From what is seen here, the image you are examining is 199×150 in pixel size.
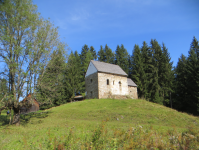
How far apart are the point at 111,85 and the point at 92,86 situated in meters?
4.05

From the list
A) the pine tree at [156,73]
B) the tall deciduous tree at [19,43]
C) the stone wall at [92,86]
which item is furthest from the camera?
the pine tree at [156,73]

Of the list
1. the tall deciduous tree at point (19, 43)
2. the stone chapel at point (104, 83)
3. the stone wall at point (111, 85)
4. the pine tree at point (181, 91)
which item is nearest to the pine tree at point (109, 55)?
the stone chapel at point (104, 83)

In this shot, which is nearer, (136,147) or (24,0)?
(136,147)

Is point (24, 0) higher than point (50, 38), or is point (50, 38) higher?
point (24, 0)

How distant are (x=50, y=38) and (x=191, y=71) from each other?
104ft

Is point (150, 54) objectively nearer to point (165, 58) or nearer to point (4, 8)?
point (165, 58)

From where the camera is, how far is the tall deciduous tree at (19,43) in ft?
36.5

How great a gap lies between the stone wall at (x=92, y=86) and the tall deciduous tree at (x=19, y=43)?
49.3 feet

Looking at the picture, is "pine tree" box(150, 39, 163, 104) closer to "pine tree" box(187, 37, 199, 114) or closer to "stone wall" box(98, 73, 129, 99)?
"pine tree" box(187, 37, 199, 114)

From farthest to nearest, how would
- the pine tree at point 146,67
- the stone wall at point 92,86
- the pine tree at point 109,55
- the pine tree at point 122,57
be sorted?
the pine tree at point 109,55, the pine tree at point 122,57, the pine tree at point 146,67, the stone wall at point 92,86

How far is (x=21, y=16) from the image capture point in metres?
11.9

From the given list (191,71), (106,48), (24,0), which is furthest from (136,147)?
(106,48)

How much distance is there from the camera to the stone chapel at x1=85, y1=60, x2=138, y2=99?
87.5ft

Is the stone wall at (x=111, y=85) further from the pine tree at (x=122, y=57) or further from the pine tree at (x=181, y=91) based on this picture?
the pine tree at (x=122, y=57)
